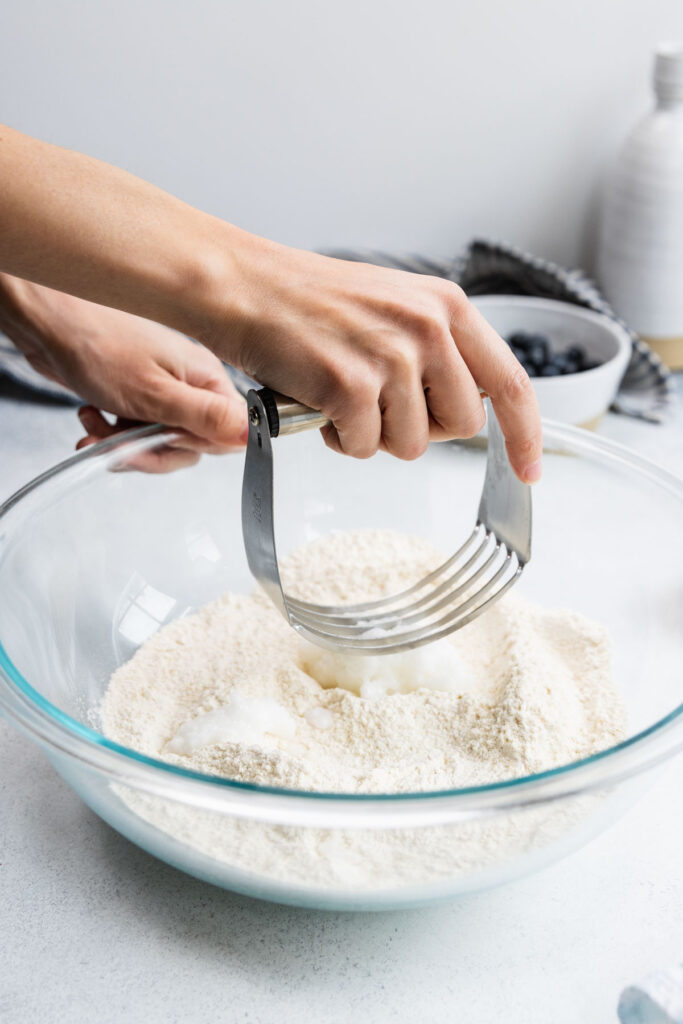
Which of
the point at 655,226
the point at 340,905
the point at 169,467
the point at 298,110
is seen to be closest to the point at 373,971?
the point at 340,905

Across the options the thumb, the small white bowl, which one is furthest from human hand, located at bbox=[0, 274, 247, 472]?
the small white bowl

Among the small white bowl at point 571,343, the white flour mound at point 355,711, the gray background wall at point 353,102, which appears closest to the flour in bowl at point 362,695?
the white flour mound at point 355,711

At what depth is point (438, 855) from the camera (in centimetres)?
54

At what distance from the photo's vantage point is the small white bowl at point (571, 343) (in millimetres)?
1133

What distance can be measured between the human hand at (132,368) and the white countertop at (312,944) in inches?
12.6

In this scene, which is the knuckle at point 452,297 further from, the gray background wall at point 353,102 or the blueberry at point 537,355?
the gray background wall at point 353,102

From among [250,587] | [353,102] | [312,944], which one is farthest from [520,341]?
[312,944]

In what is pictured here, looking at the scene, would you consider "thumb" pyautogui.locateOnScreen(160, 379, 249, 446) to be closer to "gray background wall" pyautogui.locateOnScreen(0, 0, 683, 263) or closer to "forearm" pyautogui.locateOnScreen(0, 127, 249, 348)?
"forearm" pyautogui.locateOnScreen(0, 127, 249, 348)

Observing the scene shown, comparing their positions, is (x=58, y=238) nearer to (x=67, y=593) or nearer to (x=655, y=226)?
(x=67, y=593)

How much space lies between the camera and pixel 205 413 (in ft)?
2.69

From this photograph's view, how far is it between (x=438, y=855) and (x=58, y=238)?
0.42m

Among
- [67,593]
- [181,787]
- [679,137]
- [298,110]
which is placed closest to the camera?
[181,787]

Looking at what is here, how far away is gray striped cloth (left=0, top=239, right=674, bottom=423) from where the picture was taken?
1.28 metres

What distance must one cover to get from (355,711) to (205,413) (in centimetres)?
28
